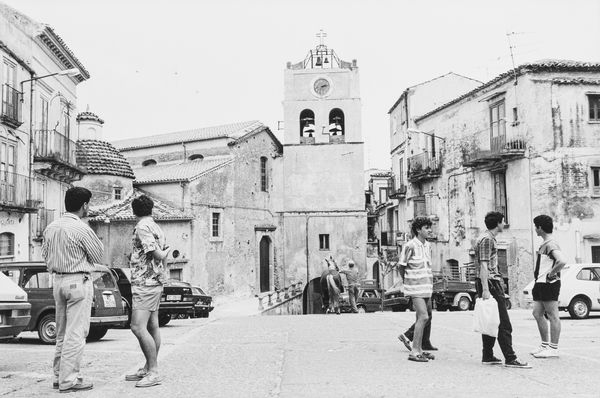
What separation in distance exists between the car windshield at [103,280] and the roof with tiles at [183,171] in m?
22.6

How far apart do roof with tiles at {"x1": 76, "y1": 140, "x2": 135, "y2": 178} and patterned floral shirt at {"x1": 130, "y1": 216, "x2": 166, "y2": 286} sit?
30.1 metres

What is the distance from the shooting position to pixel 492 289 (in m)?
8.11

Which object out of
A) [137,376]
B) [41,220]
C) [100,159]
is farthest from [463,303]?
[100,159]

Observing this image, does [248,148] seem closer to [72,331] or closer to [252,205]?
[252,205]

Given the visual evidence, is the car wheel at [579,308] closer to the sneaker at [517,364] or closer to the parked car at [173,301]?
the parked car at [173,301]

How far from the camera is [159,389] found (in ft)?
21.4

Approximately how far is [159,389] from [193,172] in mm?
31997

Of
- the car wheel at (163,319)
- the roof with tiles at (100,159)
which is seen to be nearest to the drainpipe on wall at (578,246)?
the car wheel at (163,319)

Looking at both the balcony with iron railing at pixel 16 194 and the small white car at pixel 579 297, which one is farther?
the balcony with iron railing at pixel 16 194

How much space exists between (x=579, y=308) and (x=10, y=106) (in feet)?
65.7

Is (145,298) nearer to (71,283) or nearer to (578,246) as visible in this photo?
(71,283)

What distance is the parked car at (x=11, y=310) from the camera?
8781 millimetres

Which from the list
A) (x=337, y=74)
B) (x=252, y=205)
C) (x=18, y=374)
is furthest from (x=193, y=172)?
(x=18, y=374)

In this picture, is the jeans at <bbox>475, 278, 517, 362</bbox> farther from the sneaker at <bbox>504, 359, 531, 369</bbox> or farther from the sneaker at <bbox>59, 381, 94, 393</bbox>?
the sneaker at <bbox>59, 381, 94, 393</bbox>
